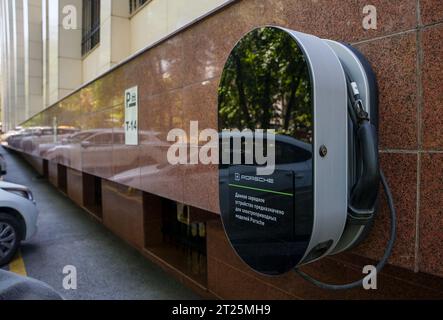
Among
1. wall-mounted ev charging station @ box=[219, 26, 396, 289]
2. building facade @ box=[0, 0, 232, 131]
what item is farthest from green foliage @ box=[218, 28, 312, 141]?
building facade @ box=[0, 0, 232, 131]

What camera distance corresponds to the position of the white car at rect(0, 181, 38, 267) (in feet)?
18.6

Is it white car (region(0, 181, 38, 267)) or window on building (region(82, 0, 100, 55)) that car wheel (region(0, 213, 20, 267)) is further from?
window on building (region(82, 0, 100, 55))

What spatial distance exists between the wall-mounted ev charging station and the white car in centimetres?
479

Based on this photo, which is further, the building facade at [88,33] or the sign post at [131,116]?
the building facade at [88,33]

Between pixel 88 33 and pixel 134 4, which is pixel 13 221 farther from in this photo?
pixel 88 33

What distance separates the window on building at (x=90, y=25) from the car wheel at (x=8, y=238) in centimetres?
603

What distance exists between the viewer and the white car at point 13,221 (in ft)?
18.6

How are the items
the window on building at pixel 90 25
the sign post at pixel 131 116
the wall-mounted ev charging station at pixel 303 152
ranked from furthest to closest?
1. the window on building at pixel 90 25
2. the sign post at pixel 131 116
3. the wall-mounted ev charging station at pixel 303 152

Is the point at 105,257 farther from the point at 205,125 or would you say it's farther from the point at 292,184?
the point at 292,184

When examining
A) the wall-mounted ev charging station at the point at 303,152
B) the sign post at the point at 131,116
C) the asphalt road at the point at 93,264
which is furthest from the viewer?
the sign post at the point at 131,116

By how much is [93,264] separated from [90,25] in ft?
26.0

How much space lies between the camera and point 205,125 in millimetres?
3621

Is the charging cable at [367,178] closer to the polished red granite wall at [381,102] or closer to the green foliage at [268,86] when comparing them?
the polished red granite wall at [381,102]

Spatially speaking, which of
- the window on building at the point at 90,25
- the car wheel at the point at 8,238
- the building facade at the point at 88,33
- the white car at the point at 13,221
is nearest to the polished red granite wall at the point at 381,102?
the building facade at the point at 88,33
